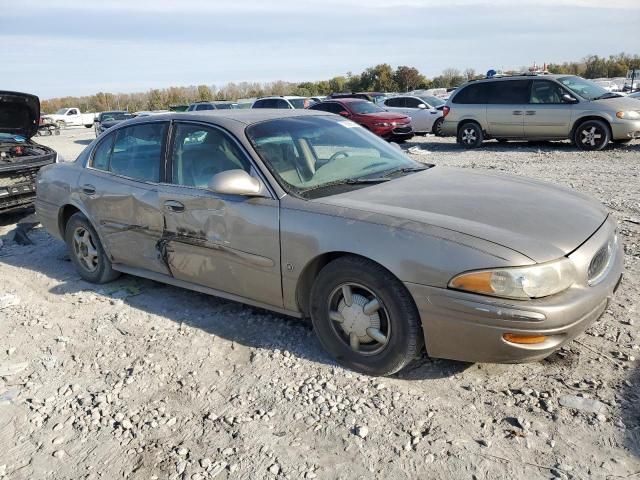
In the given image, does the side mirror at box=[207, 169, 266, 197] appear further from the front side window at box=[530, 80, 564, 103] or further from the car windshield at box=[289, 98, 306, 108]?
the car windshield at box=[289, 98, 306, 108]

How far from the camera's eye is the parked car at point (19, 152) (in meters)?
7.17

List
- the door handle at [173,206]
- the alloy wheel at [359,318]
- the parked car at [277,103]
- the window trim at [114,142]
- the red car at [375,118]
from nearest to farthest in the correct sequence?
the alloy wheel at [359,318] < the door handle at [173,206] < the window trim at [114,142] < the red car at [375,118] < the parked car at [277,103]

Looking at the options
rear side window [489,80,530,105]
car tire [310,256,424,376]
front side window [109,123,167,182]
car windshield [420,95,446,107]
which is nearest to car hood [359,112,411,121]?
car windshield [420,95,446,107]

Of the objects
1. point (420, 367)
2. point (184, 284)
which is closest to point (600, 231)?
point (420, 367)

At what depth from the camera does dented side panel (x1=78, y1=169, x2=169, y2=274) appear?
418cm

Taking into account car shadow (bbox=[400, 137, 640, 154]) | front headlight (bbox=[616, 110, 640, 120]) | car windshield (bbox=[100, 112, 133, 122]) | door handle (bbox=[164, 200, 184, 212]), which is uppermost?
car windshield (bbox=[100, 112, 133, 122])

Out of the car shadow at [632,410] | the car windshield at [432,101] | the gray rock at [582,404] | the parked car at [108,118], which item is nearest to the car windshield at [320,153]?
the gray rock at [582,404]

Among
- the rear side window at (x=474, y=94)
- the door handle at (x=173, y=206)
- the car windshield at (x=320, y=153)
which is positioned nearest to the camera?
the car windshield at (x=320, y=153)

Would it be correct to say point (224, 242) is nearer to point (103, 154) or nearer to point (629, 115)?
point (103, 154)

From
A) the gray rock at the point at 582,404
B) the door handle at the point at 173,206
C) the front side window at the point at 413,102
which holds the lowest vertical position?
the gray rock at the point at 582,404

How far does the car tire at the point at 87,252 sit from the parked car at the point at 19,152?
101 inches

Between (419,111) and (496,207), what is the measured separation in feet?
53.3

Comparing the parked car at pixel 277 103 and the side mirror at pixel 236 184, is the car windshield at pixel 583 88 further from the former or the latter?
the side mirror at pixel 236 184

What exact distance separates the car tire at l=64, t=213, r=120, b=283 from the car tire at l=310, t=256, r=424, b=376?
2.47m
